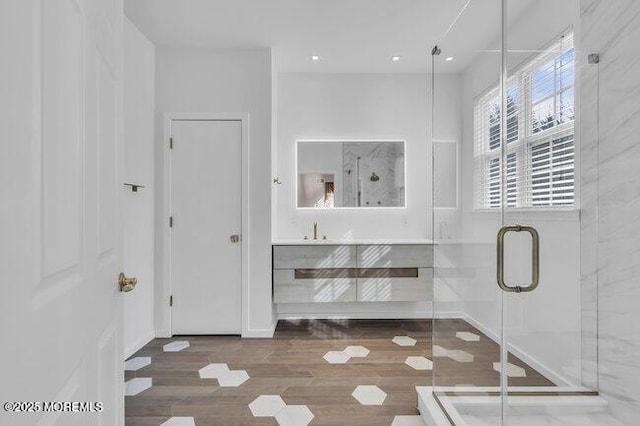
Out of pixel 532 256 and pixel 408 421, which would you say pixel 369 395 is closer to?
pixel 408 421

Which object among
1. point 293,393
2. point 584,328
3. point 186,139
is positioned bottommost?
point 293,393

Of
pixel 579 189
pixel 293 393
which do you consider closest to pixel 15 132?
pixel 579 189

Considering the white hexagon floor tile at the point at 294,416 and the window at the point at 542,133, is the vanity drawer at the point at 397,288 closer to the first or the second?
the white hexagon floor tile at the point at 294,416

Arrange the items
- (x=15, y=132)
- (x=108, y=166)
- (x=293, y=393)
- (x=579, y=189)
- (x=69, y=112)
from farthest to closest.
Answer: (x=293, y=393) → (x=579, y=189) → (x=108, y=166) → (x=69, y=112) → (x=15, y=132)

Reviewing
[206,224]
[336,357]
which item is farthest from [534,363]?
[206,224]

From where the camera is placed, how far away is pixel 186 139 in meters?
3.38

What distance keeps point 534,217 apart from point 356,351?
1.93m

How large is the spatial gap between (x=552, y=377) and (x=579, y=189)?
2.73 ft

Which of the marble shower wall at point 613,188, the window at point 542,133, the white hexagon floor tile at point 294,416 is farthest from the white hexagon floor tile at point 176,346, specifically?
the marble shower wall at point 613,188

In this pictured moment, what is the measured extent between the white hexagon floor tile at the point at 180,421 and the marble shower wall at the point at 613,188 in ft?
6.49

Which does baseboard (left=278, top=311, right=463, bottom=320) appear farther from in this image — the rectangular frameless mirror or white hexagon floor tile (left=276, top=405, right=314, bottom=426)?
white hexagon floor tile (left=276, top=405, right=314, bottom=426)

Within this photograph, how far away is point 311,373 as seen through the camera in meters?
2.56

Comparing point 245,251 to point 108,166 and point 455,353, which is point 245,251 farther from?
point 108,166

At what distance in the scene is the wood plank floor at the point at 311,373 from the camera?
6.35ft
